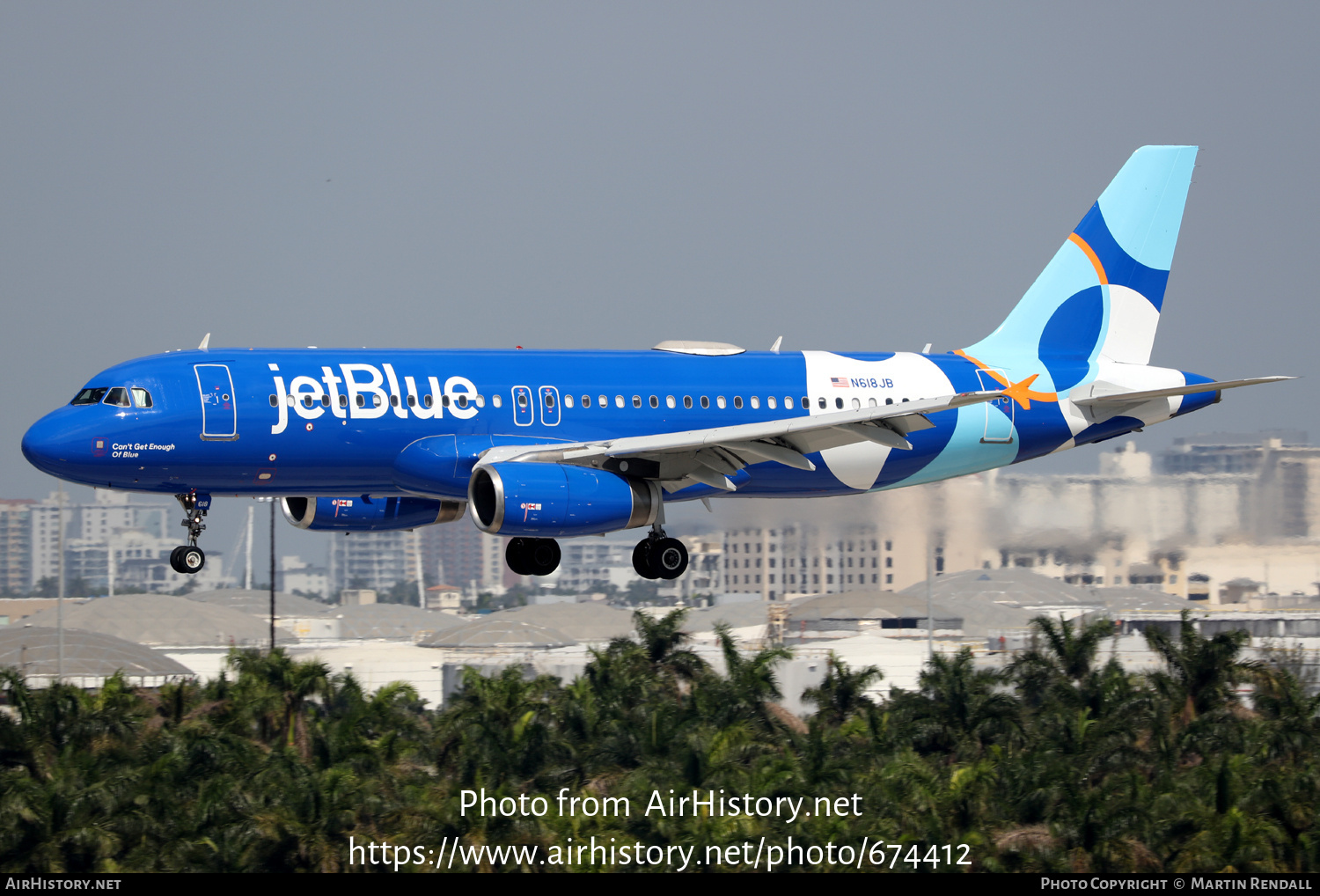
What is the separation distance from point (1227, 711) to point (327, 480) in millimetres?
50069

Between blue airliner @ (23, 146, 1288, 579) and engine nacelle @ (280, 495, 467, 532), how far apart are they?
6cm

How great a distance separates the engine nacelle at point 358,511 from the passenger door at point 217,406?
576 centimetres

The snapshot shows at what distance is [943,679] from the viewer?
76.9m

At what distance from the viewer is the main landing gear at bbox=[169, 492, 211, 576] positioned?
37719mm

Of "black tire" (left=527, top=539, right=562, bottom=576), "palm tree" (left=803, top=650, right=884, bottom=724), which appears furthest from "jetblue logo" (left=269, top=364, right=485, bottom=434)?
"palm tree" (left=803, top=650, right=884, bottom=724)

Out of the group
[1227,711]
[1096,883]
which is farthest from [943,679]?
[1096,883]

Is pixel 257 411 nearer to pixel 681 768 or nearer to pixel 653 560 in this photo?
pixel 653 560

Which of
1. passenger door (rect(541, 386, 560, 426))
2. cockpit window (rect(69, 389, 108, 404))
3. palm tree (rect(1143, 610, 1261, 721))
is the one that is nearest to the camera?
cockpit window (rect(69, 389, 108, 404))

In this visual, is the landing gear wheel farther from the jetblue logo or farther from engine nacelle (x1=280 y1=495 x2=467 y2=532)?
engine nacelle (x1=280 y1=495 x2=467 y2=532)

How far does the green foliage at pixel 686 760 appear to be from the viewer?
5638cm

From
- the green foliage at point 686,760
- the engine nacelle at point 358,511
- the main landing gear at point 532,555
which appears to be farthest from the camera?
the green foliage at point 686,760

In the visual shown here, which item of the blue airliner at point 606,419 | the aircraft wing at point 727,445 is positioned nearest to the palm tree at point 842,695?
the blue airliner at point 606,419

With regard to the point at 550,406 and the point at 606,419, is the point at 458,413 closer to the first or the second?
the point at 550,406

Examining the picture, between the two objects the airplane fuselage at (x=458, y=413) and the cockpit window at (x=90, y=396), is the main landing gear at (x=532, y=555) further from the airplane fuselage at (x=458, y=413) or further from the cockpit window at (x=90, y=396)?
the cockpit window at (x=90, y=396)
